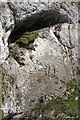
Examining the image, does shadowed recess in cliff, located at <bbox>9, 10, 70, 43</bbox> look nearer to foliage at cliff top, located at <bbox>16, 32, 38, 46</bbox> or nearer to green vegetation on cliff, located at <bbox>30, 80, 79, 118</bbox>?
foliage at cliff top, located at <bbox>16, 32, 38, 46</bbox>

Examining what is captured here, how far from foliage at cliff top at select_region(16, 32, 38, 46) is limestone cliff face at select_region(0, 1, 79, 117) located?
29 centimetres

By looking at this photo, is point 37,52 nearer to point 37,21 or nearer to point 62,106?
point 37,21

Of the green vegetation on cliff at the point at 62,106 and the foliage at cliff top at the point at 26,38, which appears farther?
the foliage at cliff top at the point at 26,38

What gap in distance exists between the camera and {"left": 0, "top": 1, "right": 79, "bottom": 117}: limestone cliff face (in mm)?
22031

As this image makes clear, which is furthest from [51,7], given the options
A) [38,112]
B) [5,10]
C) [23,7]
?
[38,112]

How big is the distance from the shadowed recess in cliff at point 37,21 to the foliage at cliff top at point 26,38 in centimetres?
56

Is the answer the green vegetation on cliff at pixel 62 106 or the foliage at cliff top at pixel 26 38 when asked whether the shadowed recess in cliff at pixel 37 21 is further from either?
the green vegetation on cliff at pixel 62 106

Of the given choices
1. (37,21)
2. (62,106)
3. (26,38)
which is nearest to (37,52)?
(26,38)

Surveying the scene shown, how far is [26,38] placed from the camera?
2441 cm

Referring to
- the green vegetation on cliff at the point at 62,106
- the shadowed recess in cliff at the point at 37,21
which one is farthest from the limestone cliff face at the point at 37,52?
the green vegetation on cliff at the point at 62,106

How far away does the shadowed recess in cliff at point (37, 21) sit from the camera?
81.4 ft

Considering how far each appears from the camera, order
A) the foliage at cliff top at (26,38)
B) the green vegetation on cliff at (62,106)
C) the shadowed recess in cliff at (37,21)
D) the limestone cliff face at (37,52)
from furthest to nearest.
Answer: the shadowed recess in cliff at (37,21) → the foliage at cliff top at (26,38) → the limestone cliff face at (37,52) → the green vegetation on cliff at (62,106)

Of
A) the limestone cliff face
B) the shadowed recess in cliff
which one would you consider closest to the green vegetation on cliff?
the limestone cliff face

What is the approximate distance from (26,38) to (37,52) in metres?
1.10
